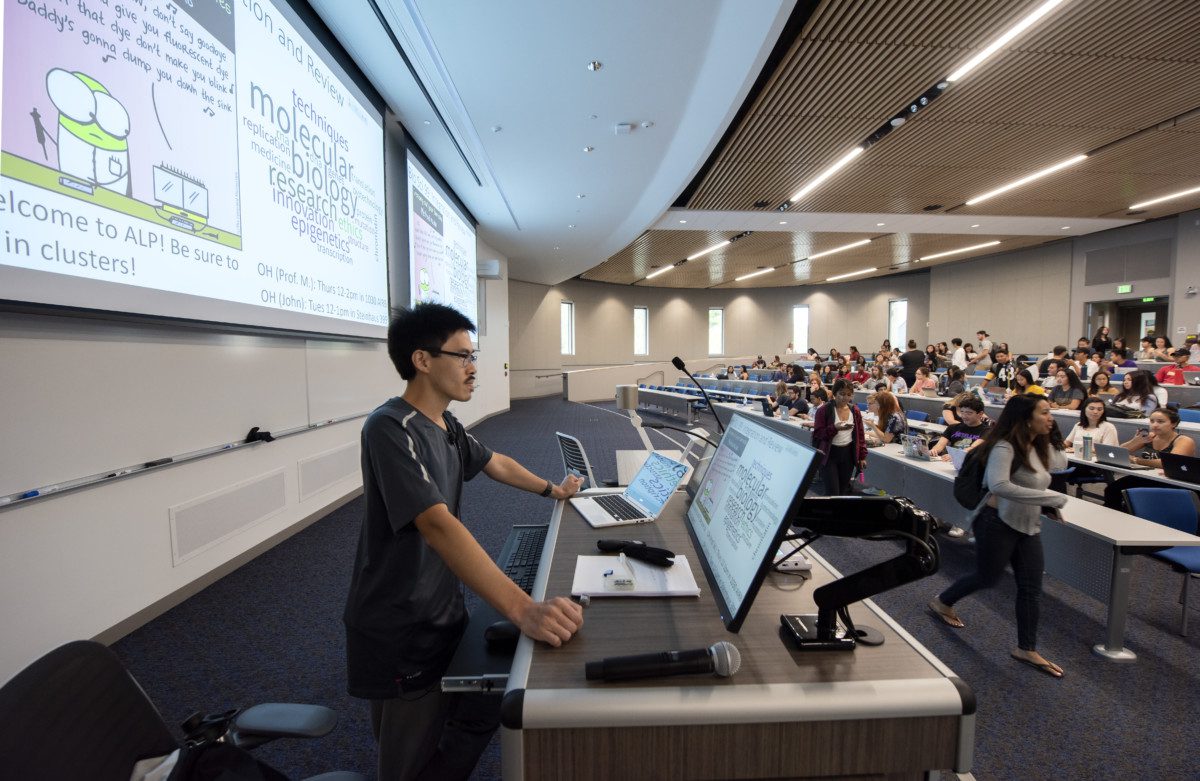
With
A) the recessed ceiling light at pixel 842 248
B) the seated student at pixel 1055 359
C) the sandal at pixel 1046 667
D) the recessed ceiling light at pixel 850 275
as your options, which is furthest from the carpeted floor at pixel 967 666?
the recessed ceiling light at pixel 850 275

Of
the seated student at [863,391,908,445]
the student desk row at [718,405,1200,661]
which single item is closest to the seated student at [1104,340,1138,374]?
the seated student at [863,391,908,445]

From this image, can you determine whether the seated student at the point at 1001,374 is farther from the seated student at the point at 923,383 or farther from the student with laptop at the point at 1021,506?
the student with laptop at the point at 1021,506

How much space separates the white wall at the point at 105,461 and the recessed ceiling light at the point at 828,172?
6.99 m

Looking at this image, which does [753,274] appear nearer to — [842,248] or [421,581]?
[842,248]

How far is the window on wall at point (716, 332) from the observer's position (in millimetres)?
21234

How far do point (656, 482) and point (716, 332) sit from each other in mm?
20286

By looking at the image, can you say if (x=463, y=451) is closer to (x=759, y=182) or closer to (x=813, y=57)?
(x=813, y=57)

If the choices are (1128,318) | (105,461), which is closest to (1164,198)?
(1128,318)

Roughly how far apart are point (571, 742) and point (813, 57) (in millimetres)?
5353

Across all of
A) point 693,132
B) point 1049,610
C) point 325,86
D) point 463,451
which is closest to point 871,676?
point 463,451

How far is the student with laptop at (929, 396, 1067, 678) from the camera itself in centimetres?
240

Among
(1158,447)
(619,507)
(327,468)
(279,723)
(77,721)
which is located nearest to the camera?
(77,721)

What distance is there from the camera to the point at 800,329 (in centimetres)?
2106

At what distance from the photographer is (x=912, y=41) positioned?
13.7 ft
